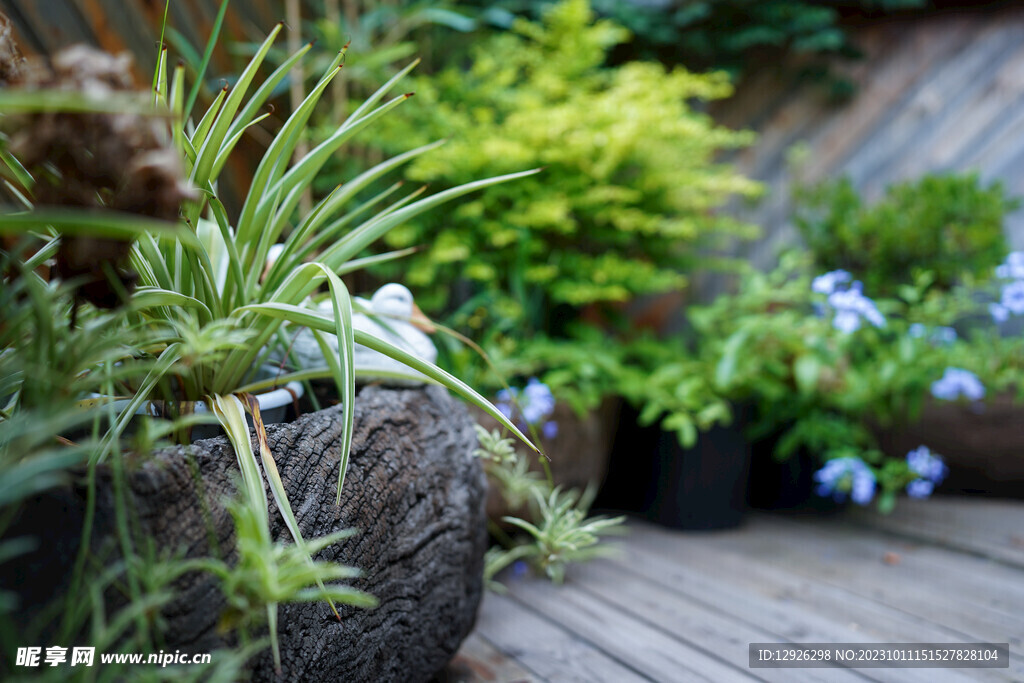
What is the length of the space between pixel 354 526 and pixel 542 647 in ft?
1.86

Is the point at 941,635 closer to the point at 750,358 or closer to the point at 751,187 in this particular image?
the point at 750,358

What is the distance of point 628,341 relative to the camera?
7.98 feet

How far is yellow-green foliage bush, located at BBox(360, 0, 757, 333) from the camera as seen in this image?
186 centimetres

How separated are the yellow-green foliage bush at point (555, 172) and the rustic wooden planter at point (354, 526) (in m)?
0.84

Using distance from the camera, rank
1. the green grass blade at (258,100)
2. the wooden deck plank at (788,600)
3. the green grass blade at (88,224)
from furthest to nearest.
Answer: the wooden deck plank at (788,600)
the green grass blade at (258,100)
the green grass blade at (88,224)

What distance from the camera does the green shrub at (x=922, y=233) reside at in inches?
80.7

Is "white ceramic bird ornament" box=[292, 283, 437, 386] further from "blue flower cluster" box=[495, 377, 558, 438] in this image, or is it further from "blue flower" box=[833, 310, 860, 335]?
"blue flower" box=[833, 310, 860, 335]

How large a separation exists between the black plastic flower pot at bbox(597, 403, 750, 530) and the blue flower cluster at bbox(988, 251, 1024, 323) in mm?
764

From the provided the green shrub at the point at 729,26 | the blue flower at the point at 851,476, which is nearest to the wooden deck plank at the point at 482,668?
the blue flower at the point at 851,476

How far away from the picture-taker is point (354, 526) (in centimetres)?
82

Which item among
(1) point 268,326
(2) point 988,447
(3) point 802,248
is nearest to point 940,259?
(3) point 802,248

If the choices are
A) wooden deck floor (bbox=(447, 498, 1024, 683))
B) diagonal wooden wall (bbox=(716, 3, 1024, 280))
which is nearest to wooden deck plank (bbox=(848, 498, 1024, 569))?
wooden deck floor (bbox=(447, 498, 1024, 683))

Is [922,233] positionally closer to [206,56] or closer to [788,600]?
[788,600]

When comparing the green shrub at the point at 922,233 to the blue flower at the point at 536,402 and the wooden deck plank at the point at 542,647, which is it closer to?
the blue flower at the point at 536,402
